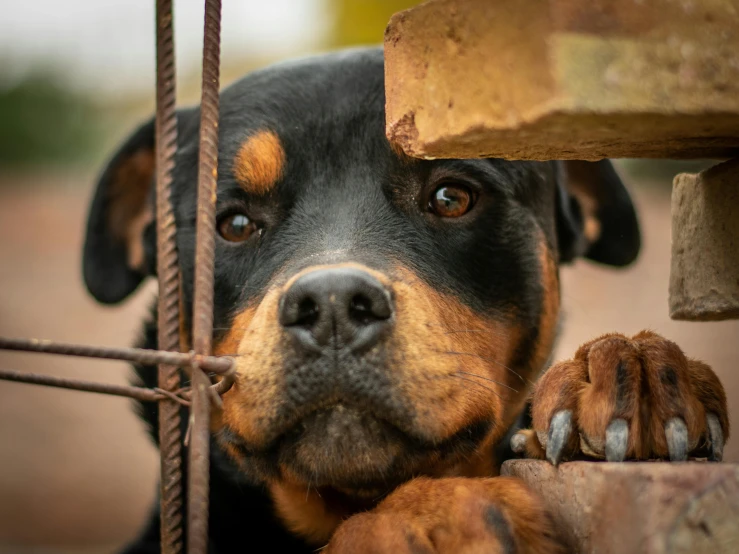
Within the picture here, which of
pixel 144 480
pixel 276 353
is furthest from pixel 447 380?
pixel 144 480

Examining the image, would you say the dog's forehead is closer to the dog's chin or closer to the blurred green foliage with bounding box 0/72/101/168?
the dog's chin

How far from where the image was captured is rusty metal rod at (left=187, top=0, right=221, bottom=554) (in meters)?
1.81

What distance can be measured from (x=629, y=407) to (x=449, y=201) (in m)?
0.97

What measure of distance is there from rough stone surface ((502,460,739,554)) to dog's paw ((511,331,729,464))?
0.14m

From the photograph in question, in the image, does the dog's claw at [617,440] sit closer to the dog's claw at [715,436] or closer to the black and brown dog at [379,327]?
the black and brown dog at [379,327]

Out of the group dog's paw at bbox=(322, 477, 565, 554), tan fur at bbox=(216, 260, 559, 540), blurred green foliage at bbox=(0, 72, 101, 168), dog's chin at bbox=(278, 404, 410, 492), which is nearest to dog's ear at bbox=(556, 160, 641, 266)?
tan fur at bbox=(216, 260, 559, 540)

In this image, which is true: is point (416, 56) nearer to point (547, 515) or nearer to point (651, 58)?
point (651, 58)

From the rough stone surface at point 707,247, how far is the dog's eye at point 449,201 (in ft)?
2.12

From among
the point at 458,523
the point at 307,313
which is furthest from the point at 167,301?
the point at 458,523

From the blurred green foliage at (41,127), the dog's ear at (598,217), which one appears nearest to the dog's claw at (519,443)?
the dog's ear at (598,217)

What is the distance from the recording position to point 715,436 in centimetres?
196

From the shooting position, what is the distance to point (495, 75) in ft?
5.32

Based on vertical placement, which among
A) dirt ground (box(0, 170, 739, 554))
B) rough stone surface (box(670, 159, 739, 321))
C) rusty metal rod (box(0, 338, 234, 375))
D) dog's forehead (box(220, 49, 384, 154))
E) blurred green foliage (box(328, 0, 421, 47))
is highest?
blurred green foliage (box(328, 0, 421, 47))

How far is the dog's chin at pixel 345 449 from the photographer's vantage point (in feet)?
6.74
